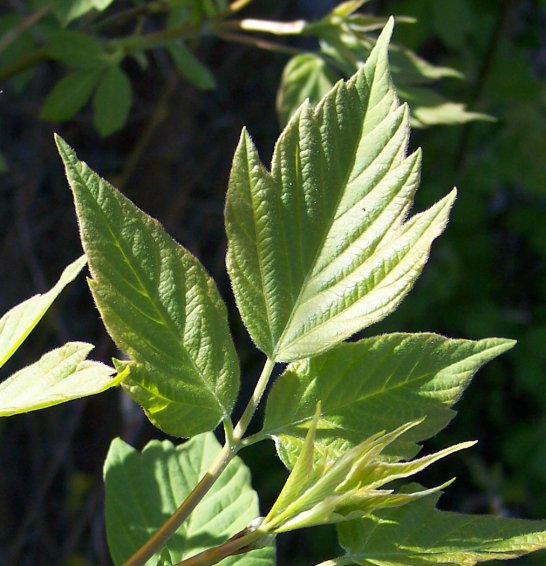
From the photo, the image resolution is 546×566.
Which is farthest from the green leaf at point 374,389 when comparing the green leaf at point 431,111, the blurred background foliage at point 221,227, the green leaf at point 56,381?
the blurred background foliage at point 221,227

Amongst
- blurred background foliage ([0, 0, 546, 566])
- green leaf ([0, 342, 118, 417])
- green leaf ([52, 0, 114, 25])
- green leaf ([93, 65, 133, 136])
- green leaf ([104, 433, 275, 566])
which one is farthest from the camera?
blurred background foliage ([0, 0, 546, 566])

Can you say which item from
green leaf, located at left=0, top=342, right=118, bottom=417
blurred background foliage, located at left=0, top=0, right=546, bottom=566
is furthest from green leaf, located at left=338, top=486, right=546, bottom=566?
blurred background foliage, located at left=0, top=0, right=546, bottom=566

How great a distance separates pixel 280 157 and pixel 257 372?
7.73 feet

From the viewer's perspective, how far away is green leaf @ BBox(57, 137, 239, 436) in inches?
21.2

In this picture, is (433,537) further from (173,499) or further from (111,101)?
(111,101)

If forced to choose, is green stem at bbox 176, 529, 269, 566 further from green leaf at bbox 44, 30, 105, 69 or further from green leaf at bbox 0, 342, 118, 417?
→ green leaf at bbox 44, 30, 105, 69

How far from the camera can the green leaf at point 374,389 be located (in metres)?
0.57

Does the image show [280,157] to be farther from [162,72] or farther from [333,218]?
[162,72]

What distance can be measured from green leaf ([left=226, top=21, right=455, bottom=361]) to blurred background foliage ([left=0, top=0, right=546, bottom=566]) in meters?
1.77

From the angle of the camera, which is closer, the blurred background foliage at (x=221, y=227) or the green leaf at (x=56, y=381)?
the green leaf at (x=56, y=381)

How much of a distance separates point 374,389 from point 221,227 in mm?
2323

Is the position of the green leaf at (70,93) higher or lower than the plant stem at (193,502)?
higher

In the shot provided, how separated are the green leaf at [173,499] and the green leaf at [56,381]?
226mm

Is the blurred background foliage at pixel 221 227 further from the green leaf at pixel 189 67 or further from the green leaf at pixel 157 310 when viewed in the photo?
the green leaf at pixel 157 310
